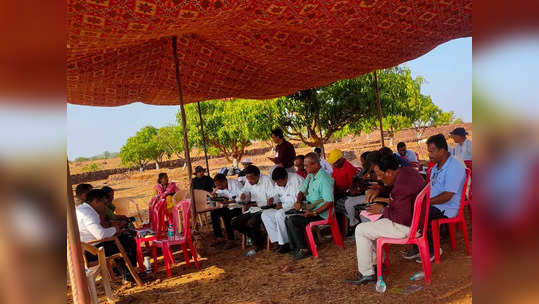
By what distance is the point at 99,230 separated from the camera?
4.96m

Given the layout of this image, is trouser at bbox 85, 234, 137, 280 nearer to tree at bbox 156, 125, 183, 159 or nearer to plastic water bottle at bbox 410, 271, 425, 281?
plastic water bottle at bbox 410, 271, 425, 281

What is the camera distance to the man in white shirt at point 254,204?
6.21 meters

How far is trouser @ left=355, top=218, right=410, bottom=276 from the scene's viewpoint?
389 cm

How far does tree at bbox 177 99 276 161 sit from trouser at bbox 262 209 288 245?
362 inches

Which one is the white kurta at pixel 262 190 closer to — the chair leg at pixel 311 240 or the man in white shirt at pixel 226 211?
the man in white shirt at pixel 226 211

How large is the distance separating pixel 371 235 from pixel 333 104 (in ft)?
33.4

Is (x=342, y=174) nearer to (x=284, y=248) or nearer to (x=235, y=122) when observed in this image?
(x=284, y=248)

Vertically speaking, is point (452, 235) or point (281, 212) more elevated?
point (281, 212)

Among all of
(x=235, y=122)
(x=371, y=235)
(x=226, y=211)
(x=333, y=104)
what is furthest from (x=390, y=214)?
(x=235, y=122)

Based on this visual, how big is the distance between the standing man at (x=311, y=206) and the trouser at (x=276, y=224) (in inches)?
5.8

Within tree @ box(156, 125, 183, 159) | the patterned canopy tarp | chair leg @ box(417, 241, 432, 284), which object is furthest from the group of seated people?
tree @ box(156, 125, 183, 159)

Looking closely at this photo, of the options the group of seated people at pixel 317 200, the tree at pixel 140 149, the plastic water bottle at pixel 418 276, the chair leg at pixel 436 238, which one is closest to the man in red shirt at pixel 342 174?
the group of seated people at pixel 317 200

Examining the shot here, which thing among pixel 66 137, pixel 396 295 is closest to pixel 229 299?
pixel 396 295
